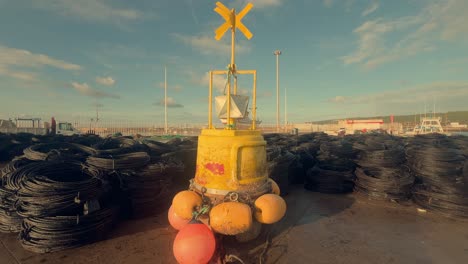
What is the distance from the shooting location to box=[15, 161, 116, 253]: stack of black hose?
3826 millimetres

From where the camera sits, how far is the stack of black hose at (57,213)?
3826 millimetres

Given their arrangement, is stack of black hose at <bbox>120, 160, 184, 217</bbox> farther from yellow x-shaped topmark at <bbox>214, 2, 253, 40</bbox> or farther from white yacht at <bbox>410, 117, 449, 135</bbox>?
white yacht at <bbox>410, 117, 449, 135</bbox>

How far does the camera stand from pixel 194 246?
3115 millimetres

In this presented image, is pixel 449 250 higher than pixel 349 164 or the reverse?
the reverse

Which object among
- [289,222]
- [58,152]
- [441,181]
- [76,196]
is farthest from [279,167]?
[58,152]

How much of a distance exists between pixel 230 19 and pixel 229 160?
2.77 metres

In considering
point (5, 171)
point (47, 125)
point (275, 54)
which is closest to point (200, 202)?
point (5, 171)

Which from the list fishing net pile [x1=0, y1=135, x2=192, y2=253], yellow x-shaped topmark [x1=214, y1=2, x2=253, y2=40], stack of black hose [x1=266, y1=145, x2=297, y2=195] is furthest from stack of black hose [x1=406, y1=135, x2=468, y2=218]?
fishing net pile [x1=0, y1=135, x2=192, y2=253]

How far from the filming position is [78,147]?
7191 mm

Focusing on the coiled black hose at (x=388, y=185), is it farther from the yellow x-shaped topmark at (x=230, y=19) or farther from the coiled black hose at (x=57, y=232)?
the coiled black hose at (x=57, y=232)

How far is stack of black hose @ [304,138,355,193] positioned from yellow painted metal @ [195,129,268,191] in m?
3.97

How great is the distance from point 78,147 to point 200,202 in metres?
5.27

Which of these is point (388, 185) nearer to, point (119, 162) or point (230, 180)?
point (230, 180)

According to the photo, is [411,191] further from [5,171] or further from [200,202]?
[5,171]
